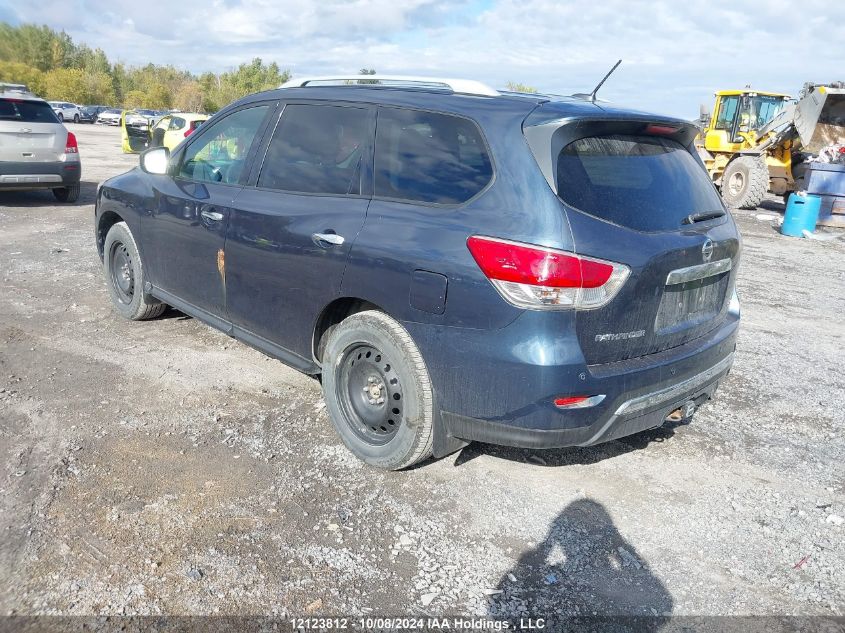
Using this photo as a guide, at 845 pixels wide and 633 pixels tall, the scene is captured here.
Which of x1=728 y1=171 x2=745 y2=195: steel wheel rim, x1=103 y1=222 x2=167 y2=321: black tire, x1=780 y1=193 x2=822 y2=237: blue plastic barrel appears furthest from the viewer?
x1=728 y1=171 x2=745 y2=195: steel wheel rim

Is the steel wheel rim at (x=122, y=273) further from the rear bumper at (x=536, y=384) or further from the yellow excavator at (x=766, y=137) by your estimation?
the yellow excavator at (x=766, y=137)

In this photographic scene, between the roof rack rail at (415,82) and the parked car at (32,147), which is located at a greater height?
the roof rack rail at (415,82)

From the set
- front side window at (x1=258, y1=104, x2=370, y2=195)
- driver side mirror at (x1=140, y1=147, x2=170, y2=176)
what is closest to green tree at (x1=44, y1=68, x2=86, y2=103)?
driver side mirror at (x1=140, y1=147, x2=170, y2=176)

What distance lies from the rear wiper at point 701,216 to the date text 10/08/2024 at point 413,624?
197 centimetres

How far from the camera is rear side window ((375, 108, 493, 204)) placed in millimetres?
3129

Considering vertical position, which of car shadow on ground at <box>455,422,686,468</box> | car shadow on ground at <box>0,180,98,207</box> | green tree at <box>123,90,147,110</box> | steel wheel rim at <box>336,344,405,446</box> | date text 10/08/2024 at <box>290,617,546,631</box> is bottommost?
date text 10/08/2024 at <box>290,617,546,631</box>

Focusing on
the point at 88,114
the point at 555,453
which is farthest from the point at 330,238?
the point at 88,114

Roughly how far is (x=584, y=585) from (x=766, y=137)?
685 inches

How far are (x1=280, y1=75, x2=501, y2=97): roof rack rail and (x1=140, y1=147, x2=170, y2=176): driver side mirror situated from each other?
1.13m

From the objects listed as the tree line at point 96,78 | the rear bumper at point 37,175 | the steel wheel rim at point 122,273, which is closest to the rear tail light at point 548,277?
the steel wheel rim at point 122,273

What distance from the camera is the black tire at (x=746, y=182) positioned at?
54.1 feet

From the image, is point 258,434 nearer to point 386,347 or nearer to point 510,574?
point 386,347

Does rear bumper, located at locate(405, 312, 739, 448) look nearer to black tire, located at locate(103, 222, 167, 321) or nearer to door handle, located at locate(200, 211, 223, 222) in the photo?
door handle, located at locate(200, 211, 223, 222)

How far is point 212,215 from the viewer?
4.27 m
